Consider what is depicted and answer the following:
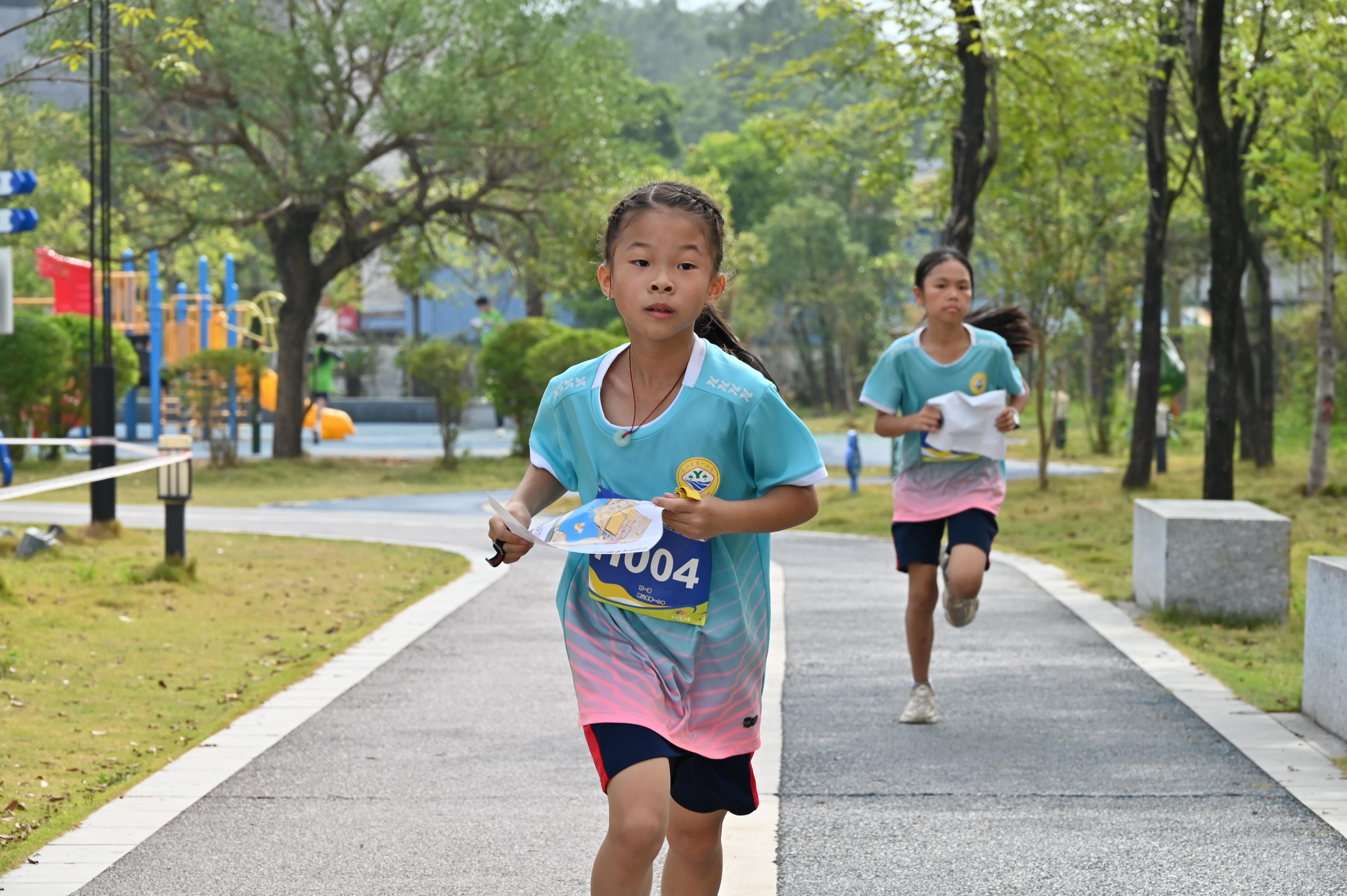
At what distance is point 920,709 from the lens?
6.56m

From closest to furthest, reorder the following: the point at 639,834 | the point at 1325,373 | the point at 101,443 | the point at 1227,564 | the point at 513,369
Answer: the point at 639,834 < the point at 1227,564 < the point at 101,443 < the point at 1325,373 < the point at 513,369

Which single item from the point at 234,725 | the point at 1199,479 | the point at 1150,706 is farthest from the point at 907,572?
the point at 1199,479

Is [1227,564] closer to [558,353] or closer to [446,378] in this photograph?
[558,353]

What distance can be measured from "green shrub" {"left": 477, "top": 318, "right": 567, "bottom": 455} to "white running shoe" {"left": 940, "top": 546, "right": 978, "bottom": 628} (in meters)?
19.5

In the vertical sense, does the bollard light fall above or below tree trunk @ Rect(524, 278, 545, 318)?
below

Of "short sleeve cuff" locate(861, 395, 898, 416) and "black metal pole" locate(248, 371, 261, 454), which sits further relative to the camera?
"black metal pole" locate(248, 371, 261, 454)

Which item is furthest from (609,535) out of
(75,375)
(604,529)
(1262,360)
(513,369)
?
(75,375)

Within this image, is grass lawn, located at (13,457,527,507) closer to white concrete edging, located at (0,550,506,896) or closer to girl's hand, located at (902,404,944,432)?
white concrete edging, located at (0,550,506,896)

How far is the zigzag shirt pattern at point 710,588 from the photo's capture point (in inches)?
131

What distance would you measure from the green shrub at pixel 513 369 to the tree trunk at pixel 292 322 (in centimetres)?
323

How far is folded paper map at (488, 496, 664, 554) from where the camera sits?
10.4 ft

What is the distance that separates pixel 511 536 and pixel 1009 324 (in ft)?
14.9

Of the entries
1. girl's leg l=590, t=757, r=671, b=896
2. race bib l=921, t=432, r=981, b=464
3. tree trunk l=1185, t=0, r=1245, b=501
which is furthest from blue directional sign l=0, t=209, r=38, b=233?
tree trunk l=1185, t=0, r=1245, b=501

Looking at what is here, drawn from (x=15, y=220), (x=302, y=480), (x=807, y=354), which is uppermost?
(x=15, y=220)
